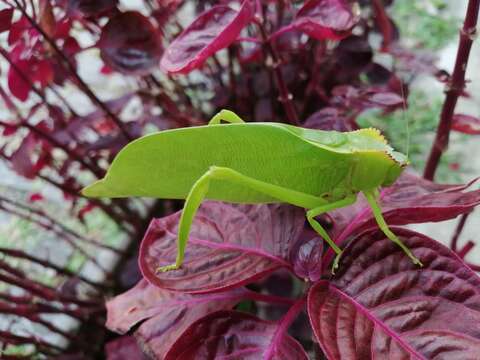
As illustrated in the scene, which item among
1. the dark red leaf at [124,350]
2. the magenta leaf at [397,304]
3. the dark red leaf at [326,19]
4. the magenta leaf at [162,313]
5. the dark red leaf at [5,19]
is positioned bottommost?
the dark red leaf at [124,350]

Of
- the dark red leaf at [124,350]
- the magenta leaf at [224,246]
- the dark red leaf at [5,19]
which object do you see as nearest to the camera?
the magenta leaf at [224,246]

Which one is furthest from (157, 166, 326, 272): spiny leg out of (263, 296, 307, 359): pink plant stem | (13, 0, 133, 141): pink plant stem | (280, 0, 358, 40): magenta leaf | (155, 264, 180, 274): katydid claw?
(13, 0, 133, 141): pink plant stem

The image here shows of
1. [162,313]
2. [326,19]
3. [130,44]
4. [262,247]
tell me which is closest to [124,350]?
[162,313]

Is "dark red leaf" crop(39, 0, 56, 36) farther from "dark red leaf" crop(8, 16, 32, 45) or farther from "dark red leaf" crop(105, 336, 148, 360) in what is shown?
"dark red leaf" crop(105, 336, 148, 360)

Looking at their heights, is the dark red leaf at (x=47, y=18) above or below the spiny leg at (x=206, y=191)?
above

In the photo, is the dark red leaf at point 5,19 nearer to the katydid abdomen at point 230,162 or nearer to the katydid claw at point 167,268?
the katydid abdomen at point 230,162

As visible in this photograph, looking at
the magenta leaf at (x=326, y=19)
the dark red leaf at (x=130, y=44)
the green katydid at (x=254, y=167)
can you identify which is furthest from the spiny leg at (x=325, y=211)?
the dark red leaf at (x=130, y=44)
